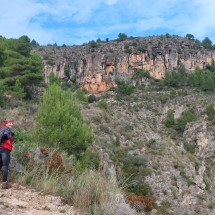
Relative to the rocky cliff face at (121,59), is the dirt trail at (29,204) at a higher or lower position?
lower

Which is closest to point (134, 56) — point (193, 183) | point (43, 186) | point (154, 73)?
point (154, 73)

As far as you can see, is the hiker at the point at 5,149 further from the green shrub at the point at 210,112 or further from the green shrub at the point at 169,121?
the green shrub at the point at 169,121

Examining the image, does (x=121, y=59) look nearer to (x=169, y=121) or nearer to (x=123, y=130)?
(x=169, y=121)

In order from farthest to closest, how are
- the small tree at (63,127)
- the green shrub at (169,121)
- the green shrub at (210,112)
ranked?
the green shrub at (169,121) < the green shrub at (210,112) < the small tree at (63,127)

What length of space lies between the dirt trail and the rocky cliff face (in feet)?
270

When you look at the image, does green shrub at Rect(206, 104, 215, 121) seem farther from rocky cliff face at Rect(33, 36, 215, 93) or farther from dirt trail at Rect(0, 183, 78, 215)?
dirt trail at Rect(0, 183, 78, 215)

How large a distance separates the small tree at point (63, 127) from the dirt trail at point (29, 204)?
42.8ft

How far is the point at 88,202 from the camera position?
19.9 ft

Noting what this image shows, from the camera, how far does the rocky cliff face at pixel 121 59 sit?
92.7 metres

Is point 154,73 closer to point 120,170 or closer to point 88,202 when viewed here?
point 120,170


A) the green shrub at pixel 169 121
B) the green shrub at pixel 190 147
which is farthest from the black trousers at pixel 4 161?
the green shrub at pixel 169 121

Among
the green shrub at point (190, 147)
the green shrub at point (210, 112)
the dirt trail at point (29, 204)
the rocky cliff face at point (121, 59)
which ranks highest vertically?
the rocky cliff face at point (121, 59)

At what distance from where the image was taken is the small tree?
66.6 ft

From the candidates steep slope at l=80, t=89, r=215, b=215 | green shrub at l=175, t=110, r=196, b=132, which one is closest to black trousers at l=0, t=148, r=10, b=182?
steep slope at l=80, t=89, r=215, b=215
